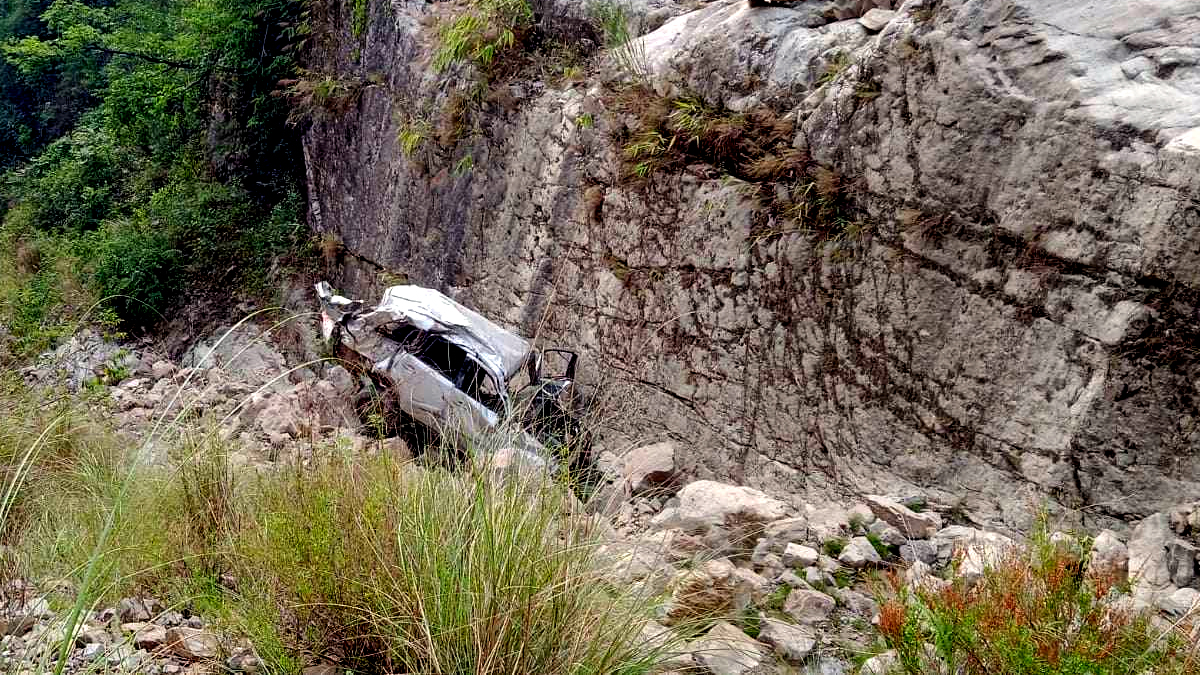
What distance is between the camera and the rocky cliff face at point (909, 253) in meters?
5.24

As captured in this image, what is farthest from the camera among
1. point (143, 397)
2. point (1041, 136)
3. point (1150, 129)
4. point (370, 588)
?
point (143, 397)

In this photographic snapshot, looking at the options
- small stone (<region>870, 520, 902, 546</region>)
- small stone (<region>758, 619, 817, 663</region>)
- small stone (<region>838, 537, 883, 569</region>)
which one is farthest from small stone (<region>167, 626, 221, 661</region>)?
small stone (<region>870, 520, 902, 546</region>)

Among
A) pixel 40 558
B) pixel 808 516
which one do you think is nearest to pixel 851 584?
pixel 808 516

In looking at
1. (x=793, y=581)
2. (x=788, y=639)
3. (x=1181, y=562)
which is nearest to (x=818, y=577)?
(x=793, y=581)

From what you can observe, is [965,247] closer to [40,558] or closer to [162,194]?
[40,558]

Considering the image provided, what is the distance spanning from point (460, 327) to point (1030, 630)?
6271mm

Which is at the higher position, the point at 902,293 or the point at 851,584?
the point at 902,293

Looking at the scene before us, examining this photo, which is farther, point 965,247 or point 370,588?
point 965,247

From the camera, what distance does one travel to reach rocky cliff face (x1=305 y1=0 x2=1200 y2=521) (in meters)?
5.24

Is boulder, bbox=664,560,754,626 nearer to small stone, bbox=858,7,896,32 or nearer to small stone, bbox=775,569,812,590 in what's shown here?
small stone, bbox=775,569,812,590

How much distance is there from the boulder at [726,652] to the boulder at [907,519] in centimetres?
219

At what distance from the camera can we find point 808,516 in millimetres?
6445

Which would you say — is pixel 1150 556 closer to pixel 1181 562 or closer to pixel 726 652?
pixel 1181 562

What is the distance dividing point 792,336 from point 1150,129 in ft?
9.05
